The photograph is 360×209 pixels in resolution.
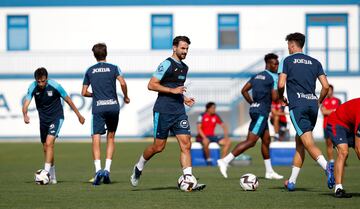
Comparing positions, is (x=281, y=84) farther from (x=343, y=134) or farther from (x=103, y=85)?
(x=103, y=85)

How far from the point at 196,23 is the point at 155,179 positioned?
86.0 feet

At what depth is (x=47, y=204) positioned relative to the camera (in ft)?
40.8

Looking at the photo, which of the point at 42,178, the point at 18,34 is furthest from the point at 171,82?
the point at 18,34

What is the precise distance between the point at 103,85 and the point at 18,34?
28999 millimetres

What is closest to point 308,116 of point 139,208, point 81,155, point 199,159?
point 139,208

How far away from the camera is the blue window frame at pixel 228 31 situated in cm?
4388

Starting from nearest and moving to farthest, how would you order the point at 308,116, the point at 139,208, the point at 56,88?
the point at 139,208 → the point at 308,116 → the point at 56,88

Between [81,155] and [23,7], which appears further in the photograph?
[23,7]

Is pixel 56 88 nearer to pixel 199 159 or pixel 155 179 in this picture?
pixel 155 179

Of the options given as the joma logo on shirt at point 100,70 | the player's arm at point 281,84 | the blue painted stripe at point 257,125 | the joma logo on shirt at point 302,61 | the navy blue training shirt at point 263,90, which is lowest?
the blue painted stripe at point 257,125

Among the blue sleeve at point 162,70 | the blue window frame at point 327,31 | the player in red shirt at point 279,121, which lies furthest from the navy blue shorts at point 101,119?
the blue window frame at point 327,31

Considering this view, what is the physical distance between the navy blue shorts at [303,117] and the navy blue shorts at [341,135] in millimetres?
1056

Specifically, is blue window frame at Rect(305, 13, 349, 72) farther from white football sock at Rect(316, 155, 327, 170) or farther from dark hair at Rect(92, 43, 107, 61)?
white football sock at Rect(316, 155, 327, 170)

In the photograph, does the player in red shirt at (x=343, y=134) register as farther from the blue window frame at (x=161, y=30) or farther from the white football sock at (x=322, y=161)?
the blue window frame at (x=161, y=30)
